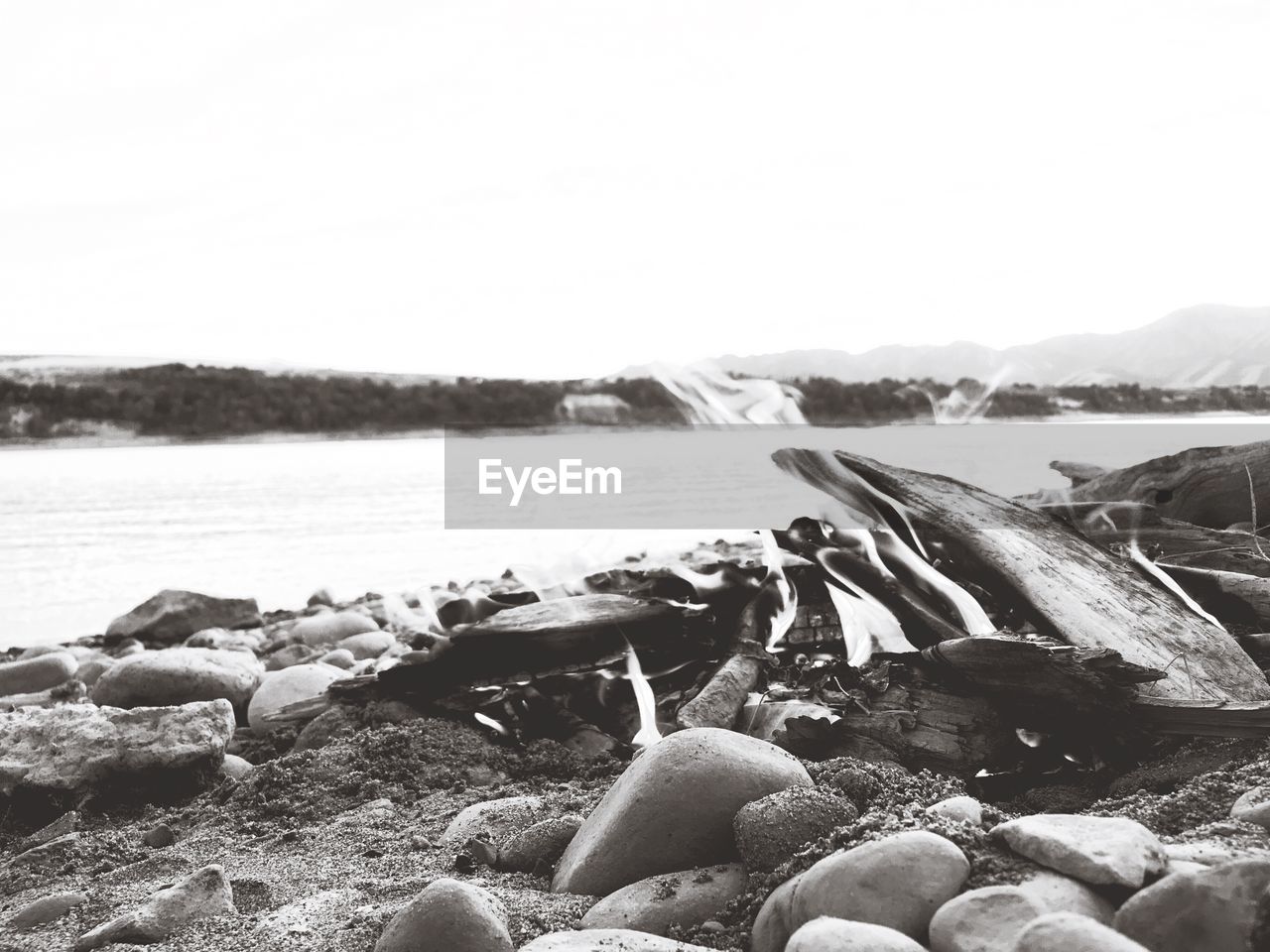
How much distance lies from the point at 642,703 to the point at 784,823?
1.44 m

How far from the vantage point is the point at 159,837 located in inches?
117

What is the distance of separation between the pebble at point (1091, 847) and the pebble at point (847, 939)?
0.95 feet

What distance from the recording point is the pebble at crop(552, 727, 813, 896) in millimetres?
2154

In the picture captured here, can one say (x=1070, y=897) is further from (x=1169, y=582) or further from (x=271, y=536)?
(x=271, y=536)

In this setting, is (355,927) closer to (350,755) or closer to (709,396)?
(350,755)

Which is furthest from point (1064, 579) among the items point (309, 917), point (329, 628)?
point (329, 628)

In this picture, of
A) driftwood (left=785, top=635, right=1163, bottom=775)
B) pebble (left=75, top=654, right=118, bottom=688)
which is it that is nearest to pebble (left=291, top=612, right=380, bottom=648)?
pebble (left=75, top=654, right=118, bottom=688)

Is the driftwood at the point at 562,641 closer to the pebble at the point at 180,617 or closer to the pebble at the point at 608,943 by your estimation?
the pebble at the point at 608,943

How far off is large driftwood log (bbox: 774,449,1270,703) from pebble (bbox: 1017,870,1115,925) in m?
1.22

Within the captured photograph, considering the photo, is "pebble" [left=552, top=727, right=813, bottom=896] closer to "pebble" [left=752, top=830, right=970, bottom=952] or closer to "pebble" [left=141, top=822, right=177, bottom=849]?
"pebble" [left=752, top=830, right=970, bottom=952]

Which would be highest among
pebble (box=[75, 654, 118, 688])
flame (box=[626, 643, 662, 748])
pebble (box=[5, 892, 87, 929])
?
flame (box=[626, 643, 662, 748])

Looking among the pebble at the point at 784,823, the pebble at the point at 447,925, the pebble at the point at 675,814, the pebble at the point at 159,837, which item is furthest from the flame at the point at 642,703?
the pebble at the point at 159,837

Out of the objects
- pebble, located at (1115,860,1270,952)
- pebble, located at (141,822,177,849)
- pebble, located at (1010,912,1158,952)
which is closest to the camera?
pebble, located at (1010,912,1158,952)

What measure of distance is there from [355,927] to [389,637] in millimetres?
3789
